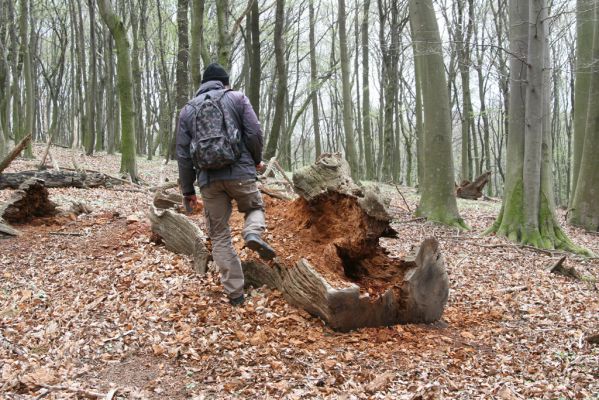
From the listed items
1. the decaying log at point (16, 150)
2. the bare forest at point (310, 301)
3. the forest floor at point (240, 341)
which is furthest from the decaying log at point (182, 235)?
the decaying log at point (16, 150)

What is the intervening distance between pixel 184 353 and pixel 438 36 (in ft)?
28.3

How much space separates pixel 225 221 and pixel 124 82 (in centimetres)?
911

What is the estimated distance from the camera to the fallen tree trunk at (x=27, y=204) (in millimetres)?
7316

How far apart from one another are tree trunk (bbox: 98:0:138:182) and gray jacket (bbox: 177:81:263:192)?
8712 millimetres

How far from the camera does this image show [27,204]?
24.8 feet

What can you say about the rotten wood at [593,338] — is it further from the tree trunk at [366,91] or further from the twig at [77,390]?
the tree trunk at [366,91]

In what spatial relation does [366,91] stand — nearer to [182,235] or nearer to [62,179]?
[62,179]

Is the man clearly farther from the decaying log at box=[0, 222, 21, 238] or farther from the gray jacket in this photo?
the decaying log at box=[0, 222, 21, 238]

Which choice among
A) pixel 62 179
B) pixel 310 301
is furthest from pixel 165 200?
pixel 62 179

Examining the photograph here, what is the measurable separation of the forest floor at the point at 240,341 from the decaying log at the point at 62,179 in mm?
4387

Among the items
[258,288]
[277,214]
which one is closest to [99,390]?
[258,288]

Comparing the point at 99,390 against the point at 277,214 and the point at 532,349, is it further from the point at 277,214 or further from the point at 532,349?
the point at 532,349

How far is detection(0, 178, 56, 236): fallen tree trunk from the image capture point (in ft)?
24.0

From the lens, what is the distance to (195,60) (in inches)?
505
